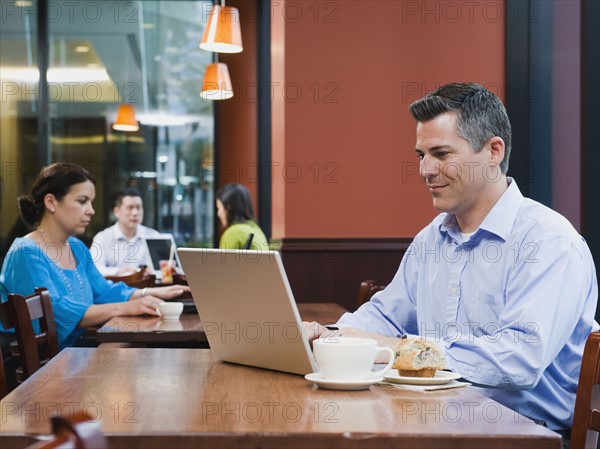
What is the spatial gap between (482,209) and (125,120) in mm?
6938

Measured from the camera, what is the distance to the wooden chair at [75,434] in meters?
0.72

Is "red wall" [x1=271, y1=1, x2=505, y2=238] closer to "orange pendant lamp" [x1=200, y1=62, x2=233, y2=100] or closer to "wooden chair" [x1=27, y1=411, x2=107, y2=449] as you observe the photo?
"orange pendant lamp" [x1=200, y1=62, x2=233, y2=100]

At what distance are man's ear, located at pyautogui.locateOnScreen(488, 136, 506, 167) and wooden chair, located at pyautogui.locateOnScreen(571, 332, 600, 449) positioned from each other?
69 centimetres

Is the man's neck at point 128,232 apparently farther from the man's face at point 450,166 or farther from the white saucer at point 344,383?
the white saucer at point 344,383

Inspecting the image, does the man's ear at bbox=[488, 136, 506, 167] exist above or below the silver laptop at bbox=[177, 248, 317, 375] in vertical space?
above

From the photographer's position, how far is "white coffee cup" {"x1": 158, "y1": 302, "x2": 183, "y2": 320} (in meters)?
3.38

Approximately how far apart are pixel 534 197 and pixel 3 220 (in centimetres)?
620

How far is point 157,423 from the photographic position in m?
1.36

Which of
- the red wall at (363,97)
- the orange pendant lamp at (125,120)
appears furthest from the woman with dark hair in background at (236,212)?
the orange pendant lamp at (125,120)

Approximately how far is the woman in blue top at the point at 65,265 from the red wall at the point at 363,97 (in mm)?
1472

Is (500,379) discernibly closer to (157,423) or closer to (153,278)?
(157,423)

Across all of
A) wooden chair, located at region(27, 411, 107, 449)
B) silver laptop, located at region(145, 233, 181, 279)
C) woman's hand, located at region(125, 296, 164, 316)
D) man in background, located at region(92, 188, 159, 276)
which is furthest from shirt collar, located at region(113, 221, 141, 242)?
wooden chair, located at region(27, 411, 107, 449)

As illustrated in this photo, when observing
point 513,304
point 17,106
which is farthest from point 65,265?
point 17,106

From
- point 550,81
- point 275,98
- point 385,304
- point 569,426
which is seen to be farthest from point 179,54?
point 569,426
